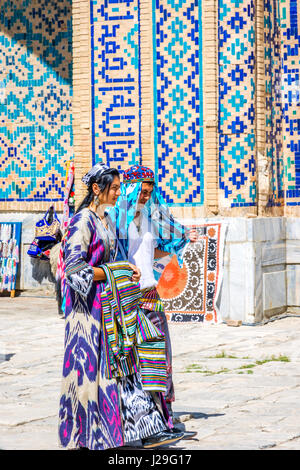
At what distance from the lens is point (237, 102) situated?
32.6 feet

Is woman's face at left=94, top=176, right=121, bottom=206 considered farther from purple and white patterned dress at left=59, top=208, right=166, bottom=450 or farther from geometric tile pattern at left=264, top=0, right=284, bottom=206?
geometric tile pattern at left=264, top=0, right=284, bottom=206

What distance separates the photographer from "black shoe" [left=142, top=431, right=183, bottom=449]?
491 centimetres

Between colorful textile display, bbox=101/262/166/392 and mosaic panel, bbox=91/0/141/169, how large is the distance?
17.6ft

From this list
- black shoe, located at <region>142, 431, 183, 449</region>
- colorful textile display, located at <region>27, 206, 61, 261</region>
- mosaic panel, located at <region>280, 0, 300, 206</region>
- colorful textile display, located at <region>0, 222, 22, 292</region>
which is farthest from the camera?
colorful textile display, located at <region>0, 222, 22, 292</region>

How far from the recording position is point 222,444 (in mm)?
4902

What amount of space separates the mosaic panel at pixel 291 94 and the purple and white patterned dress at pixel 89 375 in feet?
19.6

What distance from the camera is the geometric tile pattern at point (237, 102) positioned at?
990 cm

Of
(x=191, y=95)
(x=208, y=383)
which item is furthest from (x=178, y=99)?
(x=208, y=383)

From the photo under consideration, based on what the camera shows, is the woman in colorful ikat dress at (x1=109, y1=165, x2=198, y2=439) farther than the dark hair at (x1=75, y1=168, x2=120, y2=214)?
Yes

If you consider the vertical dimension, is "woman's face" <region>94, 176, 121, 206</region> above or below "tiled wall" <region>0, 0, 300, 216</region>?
below

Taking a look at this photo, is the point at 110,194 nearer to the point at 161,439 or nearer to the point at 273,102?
the point at 161,439

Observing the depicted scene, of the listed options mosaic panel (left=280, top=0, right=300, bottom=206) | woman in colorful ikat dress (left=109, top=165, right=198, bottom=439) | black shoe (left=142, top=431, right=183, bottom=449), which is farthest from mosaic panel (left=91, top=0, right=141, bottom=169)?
black shoe (left=142, top=431, right=183, bottom=449)

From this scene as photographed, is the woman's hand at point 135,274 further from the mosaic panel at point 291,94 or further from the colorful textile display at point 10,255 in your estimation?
the colorful textile display at point 10,255

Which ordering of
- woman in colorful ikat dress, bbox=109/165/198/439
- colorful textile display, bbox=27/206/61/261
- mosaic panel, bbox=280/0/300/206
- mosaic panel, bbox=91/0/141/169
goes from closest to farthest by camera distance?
woman in colorful ikat dress, bbox=109/165/198/439, mosaic panel, bbox=91/0/141/169, mosaic panel, bbox=280/0/300/206, colorful textile display, bbox=27/206/61/261
